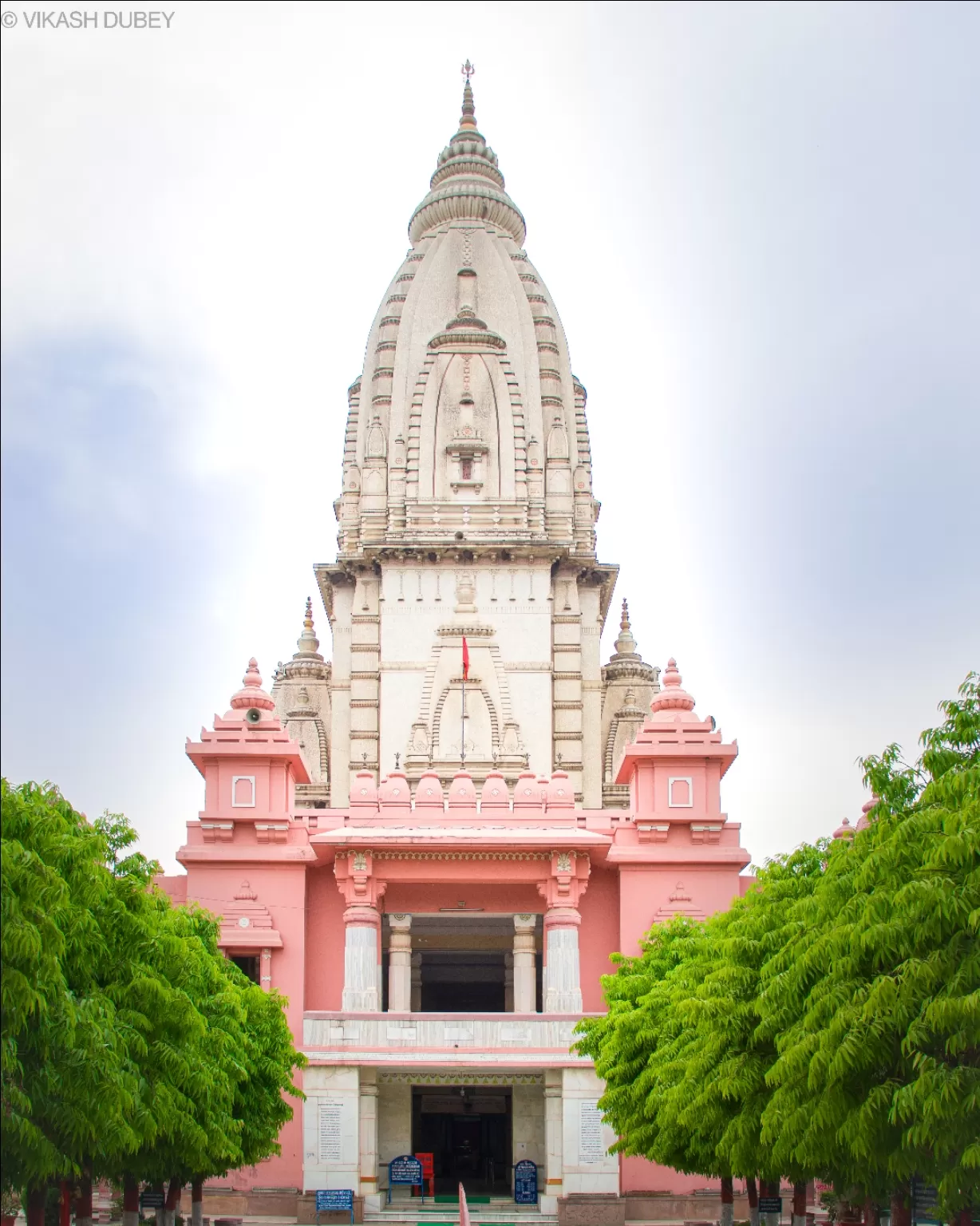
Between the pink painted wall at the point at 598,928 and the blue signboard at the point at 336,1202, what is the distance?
6123 millimetres

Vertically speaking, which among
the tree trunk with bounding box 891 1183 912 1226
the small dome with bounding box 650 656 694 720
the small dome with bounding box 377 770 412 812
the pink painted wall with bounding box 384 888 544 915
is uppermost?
the small dome with bounding box 650 656 694 720

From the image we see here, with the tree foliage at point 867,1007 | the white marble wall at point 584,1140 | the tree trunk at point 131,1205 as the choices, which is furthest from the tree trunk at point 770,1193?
the tree trunk at point 131,1205

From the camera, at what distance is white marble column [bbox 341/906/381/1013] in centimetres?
2886

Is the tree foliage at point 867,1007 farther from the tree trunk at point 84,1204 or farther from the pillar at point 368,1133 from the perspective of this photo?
the pillar at point 368,1133

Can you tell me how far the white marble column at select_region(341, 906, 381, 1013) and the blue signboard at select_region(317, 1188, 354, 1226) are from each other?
3231 millimetres

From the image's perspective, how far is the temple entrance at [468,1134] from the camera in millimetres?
31984

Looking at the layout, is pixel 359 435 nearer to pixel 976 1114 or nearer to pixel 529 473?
pixel 529 473

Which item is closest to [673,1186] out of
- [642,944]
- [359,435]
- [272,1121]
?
[642,944]

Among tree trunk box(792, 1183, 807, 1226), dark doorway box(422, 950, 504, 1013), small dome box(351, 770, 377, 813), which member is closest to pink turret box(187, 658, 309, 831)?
small dome box(351, 770, 377, 813)

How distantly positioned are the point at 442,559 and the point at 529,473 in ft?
14.7

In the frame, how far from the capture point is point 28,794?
15.2 m

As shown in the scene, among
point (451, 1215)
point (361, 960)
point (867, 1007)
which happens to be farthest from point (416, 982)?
point (867, 1007)

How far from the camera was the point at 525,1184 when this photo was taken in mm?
28734

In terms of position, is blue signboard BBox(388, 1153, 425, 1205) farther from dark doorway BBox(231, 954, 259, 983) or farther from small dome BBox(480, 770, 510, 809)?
small dome BBox(480, 770, 510, 809)
